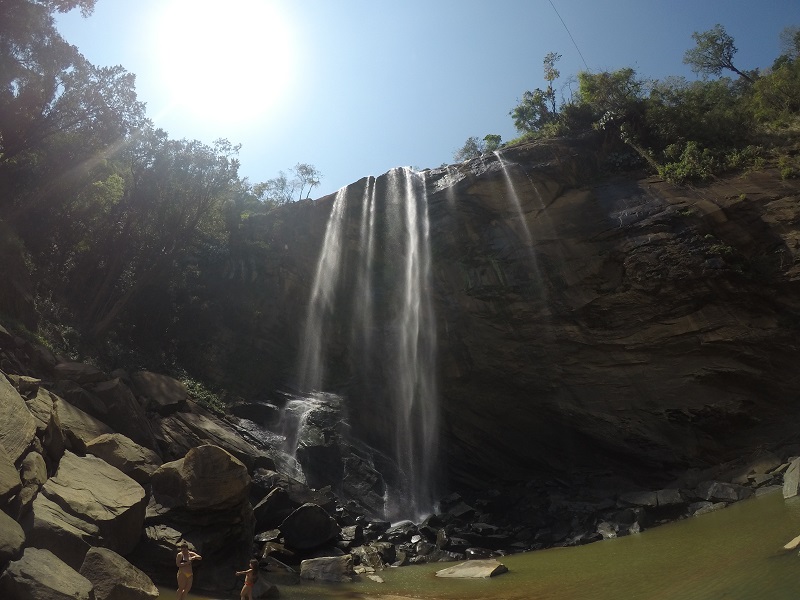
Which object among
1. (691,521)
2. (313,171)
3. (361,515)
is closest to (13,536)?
(361,515)

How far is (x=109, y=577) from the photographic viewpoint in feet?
28.2

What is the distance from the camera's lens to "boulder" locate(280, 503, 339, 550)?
15164mm

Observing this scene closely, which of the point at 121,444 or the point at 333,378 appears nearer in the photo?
the point at 121,444

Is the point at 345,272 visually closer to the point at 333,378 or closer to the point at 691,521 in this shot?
the point at 333,378

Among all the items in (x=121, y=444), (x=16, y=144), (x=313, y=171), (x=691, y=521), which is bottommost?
(x=691, y=521)

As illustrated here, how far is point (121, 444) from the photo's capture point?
13250 mm

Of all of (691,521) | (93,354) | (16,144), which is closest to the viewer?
(691,521)

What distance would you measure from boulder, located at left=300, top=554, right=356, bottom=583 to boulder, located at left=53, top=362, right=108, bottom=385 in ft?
25.3

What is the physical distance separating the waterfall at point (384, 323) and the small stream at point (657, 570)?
926 cm

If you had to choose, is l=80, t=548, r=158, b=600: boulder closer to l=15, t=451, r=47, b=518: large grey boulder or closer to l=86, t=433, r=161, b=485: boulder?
l=15, t=451, r=47, b=518: large grey boulder

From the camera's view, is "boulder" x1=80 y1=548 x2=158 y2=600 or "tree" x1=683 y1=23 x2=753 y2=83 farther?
"tree" x1=683 y1=23 x2=753 y2=83

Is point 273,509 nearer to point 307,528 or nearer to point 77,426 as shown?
point 307,528

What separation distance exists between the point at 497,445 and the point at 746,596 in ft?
54.9

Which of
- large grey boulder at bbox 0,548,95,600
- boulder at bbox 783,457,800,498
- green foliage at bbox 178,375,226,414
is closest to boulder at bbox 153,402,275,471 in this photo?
green foliage at bbox 178,375,226,414
